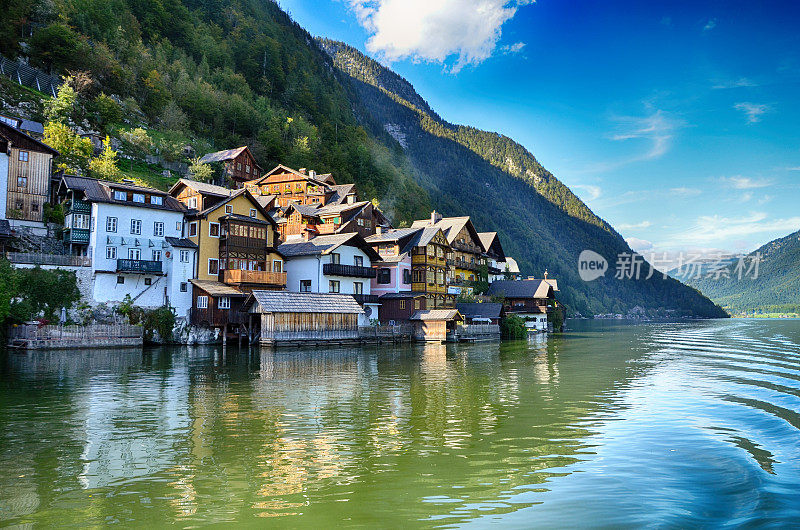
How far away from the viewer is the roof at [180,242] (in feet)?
187

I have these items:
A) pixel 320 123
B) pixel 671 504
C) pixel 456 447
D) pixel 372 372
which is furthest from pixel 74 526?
pixel 320 123

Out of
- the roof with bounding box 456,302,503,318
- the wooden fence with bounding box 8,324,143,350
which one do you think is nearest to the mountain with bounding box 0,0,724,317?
the wooden fence with bounding box 8,324,143,350

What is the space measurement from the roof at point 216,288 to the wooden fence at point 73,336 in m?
7.66

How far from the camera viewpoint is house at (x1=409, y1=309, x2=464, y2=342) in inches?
2650

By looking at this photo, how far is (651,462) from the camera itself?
49.9ft

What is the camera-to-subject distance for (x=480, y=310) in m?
81.3

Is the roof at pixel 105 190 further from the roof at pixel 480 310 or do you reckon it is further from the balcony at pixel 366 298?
the roof at pixel 480 310

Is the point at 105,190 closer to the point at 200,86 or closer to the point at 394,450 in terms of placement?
the point at 394,450

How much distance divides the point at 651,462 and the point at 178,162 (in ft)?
319

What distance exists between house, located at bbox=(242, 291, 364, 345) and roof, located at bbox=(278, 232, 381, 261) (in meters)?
6.49

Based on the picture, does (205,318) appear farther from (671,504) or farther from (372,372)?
(671,504)

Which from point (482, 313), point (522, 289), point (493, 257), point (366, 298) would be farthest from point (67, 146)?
A: point (493, 257)

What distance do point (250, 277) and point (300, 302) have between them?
7.36 meters

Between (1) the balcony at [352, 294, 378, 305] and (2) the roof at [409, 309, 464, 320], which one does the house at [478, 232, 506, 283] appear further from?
(1) the balcony at [352, 294, 378, 305]
